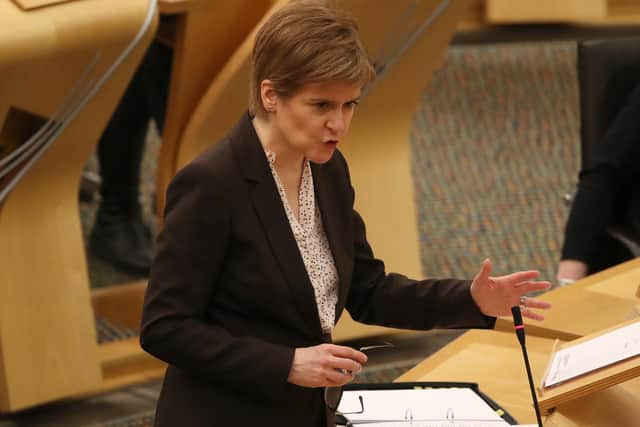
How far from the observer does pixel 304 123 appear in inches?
53.1

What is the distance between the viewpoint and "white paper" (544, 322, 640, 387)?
152 centimetres

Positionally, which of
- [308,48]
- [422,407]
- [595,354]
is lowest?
[422,407]

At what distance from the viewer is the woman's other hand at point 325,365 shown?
1.29 metres

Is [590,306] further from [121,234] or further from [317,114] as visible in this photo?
[121,234]

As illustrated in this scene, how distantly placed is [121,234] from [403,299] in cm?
254

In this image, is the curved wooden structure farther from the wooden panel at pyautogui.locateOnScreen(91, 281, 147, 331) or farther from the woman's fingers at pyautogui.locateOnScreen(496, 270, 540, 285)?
the woman's fingers at pyautogui.locateOnScreen(496, 270, 540, 285)

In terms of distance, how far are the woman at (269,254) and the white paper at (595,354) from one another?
0.13 metres

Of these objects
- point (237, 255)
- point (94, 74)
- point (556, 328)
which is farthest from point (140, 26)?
point (237, 255)

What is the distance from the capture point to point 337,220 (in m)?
1.51

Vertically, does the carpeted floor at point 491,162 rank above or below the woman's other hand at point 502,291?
below

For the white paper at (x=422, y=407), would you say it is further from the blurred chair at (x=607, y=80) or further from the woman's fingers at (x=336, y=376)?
the blurred chair at (x=607, y=80)

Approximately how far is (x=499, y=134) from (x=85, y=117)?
115 inches

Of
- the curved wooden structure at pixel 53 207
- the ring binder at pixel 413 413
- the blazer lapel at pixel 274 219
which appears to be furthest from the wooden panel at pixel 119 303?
the blazer lapel at pixel 274 219

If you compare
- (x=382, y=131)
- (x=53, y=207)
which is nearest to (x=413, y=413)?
(x=53, y=207)
